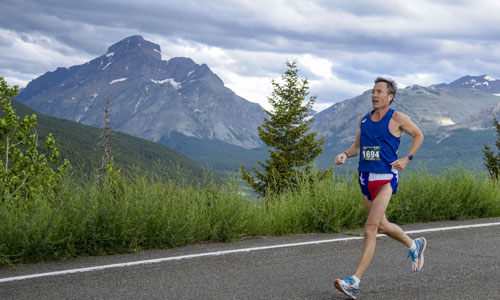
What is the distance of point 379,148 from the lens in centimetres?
439

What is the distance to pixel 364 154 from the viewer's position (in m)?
4.48

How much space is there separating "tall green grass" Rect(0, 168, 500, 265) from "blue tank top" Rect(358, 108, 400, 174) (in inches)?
105

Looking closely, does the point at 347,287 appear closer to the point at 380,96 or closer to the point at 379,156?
the point at 379,156

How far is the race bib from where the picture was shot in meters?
4.39

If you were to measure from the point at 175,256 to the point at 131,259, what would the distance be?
505 millimetres

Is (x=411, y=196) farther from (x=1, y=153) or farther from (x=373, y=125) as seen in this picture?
(x=1, y=153)

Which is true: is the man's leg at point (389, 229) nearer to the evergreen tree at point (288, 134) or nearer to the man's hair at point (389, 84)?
the man's hair at point (389, 84)

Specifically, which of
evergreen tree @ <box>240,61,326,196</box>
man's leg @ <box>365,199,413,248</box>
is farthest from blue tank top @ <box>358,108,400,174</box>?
evergreen tree @ <box>240,61,326,196</box>

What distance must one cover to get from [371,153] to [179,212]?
2.97m

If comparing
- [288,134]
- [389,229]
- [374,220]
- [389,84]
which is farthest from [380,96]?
[288,134]

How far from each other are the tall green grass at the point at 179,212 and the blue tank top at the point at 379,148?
8.75ft

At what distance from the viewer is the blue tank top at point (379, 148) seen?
439cm

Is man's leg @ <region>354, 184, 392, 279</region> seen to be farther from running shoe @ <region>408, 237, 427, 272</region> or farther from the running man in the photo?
running shoe @ <region>408, 237, 427, 272</region>

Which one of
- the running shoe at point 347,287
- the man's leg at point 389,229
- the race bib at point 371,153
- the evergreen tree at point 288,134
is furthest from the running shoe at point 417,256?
the evergreen tree at point 288,134
